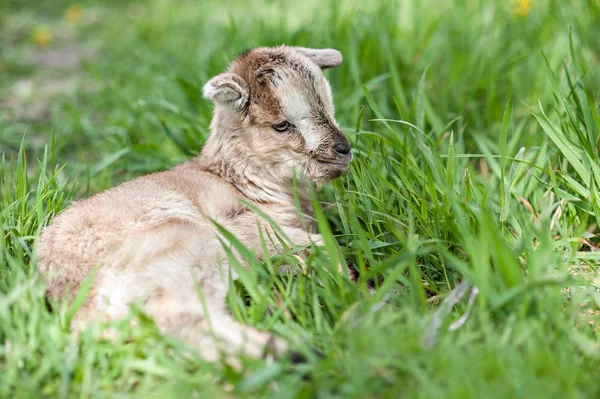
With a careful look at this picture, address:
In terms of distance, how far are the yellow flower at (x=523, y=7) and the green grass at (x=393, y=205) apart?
10 cm

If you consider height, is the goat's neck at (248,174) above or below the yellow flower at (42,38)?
below

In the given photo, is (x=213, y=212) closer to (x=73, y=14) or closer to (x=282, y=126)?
(x=282, y=126)

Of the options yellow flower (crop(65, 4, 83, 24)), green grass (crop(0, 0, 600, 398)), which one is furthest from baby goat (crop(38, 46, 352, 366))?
yellow flower (crop(65, 4, 83, 24))

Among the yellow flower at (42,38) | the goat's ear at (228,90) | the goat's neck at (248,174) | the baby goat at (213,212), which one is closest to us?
the baby goat at (213,212)

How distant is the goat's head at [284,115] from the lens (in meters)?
3.68

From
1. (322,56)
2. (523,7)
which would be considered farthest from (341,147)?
(523,7)

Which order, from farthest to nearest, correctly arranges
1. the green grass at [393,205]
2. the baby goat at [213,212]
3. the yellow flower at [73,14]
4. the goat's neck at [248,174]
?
the yellow flower at [73,14]
the goat's neck at [248,174]
the baby goat at [213,212]
the green grass at [393,205]

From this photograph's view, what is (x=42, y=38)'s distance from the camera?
728cm

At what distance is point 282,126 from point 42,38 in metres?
4.66

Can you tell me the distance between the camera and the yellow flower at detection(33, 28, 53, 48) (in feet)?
23.9

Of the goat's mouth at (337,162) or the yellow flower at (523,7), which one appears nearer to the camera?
the goat's mouth at (337,162)

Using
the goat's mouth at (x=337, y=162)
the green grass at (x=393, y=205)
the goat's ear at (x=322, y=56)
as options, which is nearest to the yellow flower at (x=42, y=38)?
the green grass at (x=393, y=205)

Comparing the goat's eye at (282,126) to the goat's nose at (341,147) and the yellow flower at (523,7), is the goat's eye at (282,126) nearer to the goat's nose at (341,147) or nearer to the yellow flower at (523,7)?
the goat's nose at (341,147)

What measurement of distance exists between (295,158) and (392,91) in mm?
1431
